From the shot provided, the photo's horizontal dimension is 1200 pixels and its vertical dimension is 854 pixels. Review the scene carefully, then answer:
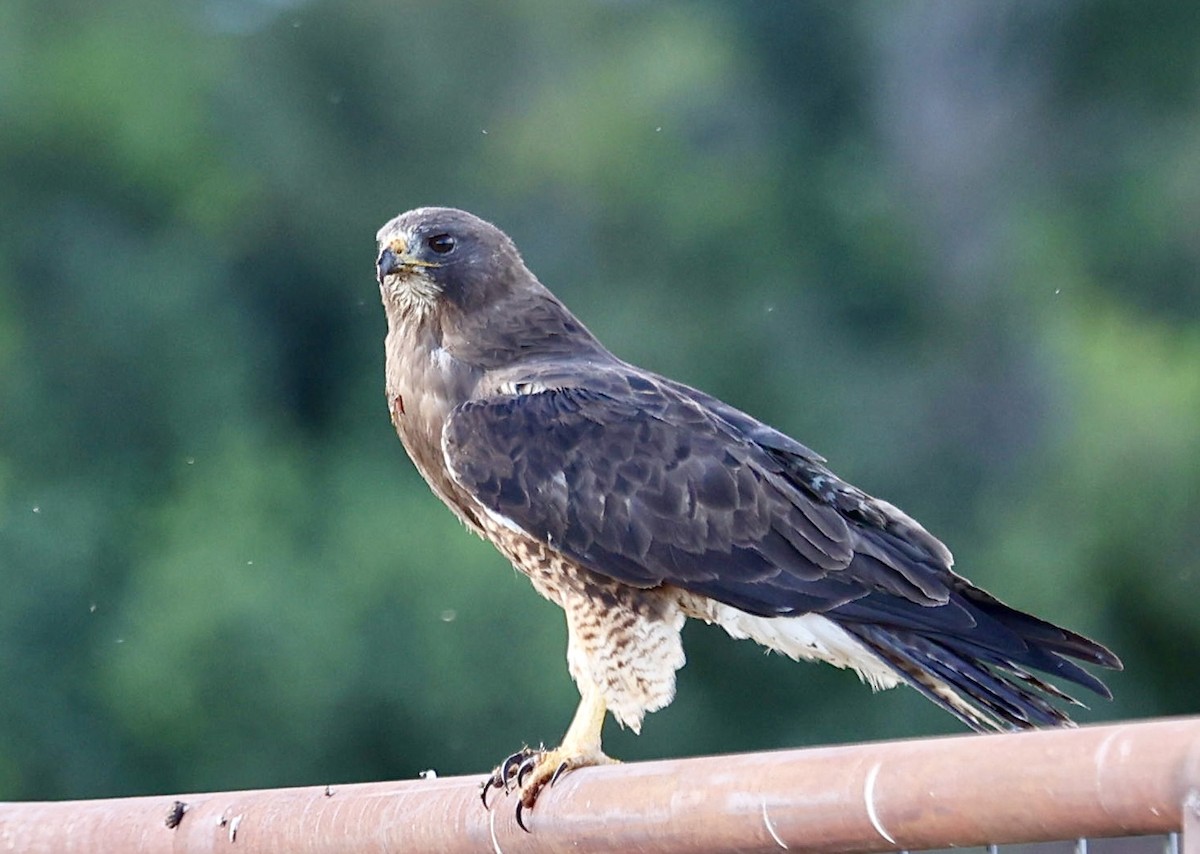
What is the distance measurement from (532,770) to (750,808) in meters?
1.14

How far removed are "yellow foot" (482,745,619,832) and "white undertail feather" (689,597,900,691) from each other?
613mm

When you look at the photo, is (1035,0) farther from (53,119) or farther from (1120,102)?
(53,119)

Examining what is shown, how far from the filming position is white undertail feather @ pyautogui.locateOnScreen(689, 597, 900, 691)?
183 inches

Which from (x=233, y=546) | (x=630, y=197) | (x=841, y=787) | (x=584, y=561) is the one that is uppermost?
(x=841, y=787)

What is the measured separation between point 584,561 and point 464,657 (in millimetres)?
7367

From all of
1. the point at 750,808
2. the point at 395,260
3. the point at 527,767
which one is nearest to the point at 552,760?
the point at 527,767

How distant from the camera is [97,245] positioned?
14.6m

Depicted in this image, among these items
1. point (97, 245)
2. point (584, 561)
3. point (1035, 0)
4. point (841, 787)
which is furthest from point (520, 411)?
point (1035, 0)

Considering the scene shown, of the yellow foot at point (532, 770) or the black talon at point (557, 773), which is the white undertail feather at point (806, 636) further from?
the black talon at point (557, 773)

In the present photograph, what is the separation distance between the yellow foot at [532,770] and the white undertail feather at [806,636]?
0.61 meters

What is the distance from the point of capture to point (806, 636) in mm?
4734

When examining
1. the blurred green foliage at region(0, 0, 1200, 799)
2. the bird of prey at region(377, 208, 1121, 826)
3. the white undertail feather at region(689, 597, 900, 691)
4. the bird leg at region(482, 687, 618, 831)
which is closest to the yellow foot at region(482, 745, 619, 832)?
the bird leg at region(482, 687, 618, 831)

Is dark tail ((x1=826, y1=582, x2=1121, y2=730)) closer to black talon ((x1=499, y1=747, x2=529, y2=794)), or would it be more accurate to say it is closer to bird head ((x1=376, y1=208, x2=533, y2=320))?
black talon ((x1=499, y1=747, x2=529, y2=794))

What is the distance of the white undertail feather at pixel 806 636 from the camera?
15.3 ft
